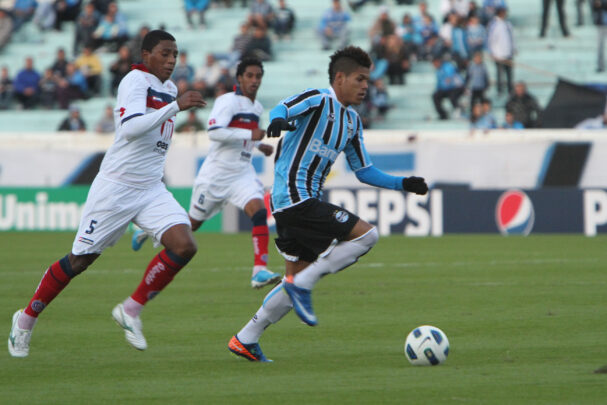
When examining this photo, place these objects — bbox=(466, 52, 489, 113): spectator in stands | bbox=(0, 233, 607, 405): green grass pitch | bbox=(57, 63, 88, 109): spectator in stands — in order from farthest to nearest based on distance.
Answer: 1. bbox=(57, 63, 88, 109): spectator in stands
2. bbox=(466, 52, 489, 113): spectator in stands
3. bbox=(0, 233, 607, 405): green grass pitch

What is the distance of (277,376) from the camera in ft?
21.4

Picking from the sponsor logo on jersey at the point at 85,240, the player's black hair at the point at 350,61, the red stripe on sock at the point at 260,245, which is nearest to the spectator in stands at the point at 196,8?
the red stripe on sock at the point at 260,245

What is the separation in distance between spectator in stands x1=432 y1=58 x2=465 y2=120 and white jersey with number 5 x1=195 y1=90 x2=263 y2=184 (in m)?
10.7

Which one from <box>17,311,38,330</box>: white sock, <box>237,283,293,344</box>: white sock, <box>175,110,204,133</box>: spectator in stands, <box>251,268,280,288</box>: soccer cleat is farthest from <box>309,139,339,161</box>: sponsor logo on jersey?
<box>175,110,204,133</box>: spectator in stands

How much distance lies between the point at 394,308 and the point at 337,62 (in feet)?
9.69

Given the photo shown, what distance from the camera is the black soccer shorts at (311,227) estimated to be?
7281 mm

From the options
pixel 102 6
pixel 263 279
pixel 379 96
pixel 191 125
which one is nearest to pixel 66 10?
pixel 102 6

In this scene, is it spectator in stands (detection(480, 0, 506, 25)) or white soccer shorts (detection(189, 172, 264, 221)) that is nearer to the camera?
white soccer shorts (detection(189, 172, 264, 221))

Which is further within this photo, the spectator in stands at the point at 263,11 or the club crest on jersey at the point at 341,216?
the spectator in stands at the point at 263,11

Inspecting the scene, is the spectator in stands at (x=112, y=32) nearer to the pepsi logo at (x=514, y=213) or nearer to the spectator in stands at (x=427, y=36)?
the spectator in stands at (x=427, y=36)

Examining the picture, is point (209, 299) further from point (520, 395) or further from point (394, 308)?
point (520, 395)

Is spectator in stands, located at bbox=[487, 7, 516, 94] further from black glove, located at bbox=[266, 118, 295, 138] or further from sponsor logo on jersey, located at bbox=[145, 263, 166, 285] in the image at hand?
black glove, located at bbox=[266, 118, 295, 138]

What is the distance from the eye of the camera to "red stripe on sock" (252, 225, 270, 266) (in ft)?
38.6

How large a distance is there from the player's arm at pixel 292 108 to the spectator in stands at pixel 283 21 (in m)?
19.9
